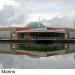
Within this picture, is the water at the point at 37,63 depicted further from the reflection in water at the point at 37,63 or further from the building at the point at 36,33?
the building at the point at 36,33

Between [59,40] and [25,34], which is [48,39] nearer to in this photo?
[59,40]

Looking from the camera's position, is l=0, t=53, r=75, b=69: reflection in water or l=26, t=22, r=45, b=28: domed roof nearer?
l=0, t=53, r=75, b=69: reflection in water

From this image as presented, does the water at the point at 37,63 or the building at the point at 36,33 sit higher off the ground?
the water at the point at 37,63

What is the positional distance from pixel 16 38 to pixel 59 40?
181 cm

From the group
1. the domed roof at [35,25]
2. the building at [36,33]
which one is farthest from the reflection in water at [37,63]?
the domed roof at [35,25]

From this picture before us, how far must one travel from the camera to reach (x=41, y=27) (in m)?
8.88

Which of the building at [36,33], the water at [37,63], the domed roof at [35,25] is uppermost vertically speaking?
the water at [37,63]

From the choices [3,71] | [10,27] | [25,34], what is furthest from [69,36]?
[3,71]

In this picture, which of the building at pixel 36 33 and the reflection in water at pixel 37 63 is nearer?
the reflection in water at pixel 37 63

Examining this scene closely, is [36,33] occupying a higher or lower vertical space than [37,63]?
lower

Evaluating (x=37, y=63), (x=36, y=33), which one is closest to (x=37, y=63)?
(x=37, y=63)

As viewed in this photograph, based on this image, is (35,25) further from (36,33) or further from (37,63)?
(37,63)

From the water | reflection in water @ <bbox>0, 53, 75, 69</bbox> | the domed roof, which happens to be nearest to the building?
the domed roof

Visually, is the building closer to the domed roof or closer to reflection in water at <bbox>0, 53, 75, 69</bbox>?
the domed roof
